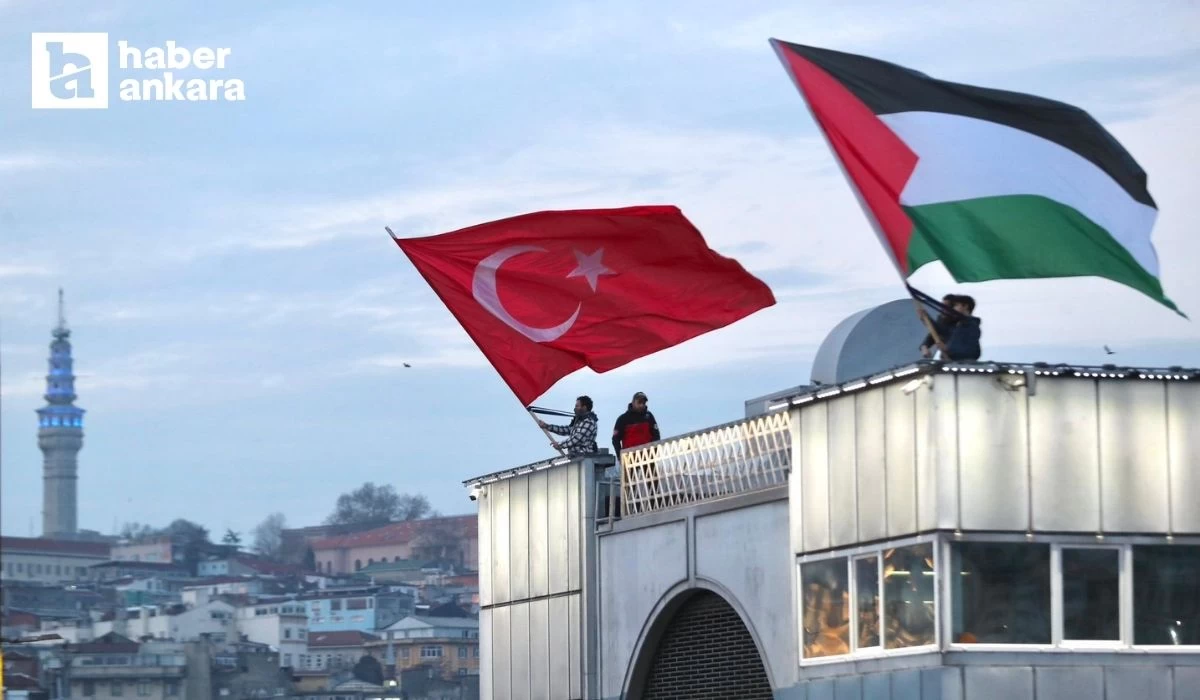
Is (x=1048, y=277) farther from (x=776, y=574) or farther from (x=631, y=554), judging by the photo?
(x=631, y=554)

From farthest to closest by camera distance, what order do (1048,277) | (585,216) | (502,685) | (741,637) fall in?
(502,685), (585,216), (741,637), (1048,277)

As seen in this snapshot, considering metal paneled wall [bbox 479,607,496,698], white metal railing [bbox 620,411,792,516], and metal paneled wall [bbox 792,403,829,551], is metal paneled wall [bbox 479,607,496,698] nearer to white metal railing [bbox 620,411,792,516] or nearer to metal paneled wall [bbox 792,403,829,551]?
white metal railing [bbox 620,411,792,516]

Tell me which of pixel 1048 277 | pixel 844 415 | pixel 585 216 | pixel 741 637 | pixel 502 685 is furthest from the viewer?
pixel 502 685

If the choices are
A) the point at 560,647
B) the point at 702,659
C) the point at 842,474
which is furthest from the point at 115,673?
the point at 842,474

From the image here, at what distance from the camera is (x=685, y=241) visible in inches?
1156

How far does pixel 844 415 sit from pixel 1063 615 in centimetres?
331

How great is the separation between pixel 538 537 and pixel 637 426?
9.80ft

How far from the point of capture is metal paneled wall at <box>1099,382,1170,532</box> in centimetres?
2395

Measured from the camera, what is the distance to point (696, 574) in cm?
2867

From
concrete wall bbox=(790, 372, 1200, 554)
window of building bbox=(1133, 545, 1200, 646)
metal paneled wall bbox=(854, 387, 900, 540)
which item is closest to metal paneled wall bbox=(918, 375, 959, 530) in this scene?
concrete wall bbox=(790, 372, 1200, 554)

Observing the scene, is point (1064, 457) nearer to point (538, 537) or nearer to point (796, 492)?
point (796, 492)

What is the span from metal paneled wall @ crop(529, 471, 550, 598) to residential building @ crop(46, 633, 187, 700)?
14864 centimetres

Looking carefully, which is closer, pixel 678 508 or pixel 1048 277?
pixel 1048 277

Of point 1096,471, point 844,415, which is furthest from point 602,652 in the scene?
point 1096,471
